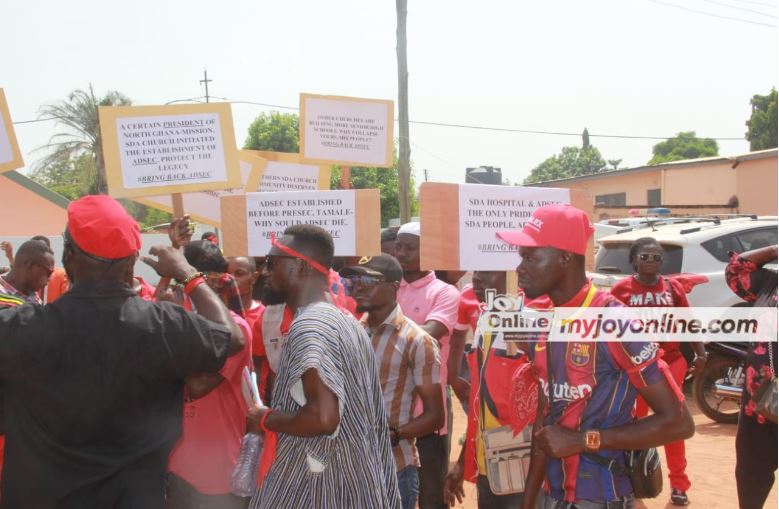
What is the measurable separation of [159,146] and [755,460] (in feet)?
13.4

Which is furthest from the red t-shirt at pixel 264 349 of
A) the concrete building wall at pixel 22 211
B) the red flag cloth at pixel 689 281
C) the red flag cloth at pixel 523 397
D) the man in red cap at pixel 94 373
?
the concrete building wall at pixel 22 211

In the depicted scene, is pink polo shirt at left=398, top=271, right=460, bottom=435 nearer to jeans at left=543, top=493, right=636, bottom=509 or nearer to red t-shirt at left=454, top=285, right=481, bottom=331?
red t-shirt at left=454, top=285, right=481, bottom=331

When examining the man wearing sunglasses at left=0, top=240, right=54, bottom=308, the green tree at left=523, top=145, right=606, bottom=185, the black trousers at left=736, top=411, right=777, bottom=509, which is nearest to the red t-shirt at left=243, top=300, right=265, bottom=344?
the man wearing sunglasses at left=0, top=240, right=54, bottom=308

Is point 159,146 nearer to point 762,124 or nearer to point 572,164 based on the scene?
point 762,124

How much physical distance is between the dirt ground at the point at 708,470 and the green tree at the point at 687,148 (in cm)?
5014

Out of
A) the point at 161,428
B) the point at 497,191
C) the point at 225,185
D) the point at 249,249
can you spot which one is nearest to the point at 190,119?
the point at 225,185

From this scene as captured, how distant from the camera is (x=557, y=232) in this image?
2811 mm

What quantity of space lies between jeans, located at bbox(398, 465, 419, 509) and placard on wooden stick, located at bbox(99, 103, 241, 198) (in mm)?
2436

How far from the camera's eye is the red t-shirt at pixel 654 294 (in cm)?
647

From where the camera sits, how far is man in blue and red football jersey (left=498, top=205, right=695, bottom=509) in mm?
2539

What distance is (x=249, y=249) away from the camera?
16.0 feet

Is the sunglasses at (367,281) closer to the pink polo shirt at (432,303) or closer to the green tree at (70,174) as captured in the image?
the pink polo shirt at (432,303)

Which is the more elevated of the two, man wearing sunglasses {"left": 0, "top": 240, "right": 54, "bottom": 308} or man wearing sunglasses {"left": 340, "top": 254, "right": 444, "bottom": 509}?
man wearing sunglasses {"left": 0, "top": 240, "right": 54, "bottom": 308}

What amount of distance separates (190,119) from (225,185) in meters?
0.50
